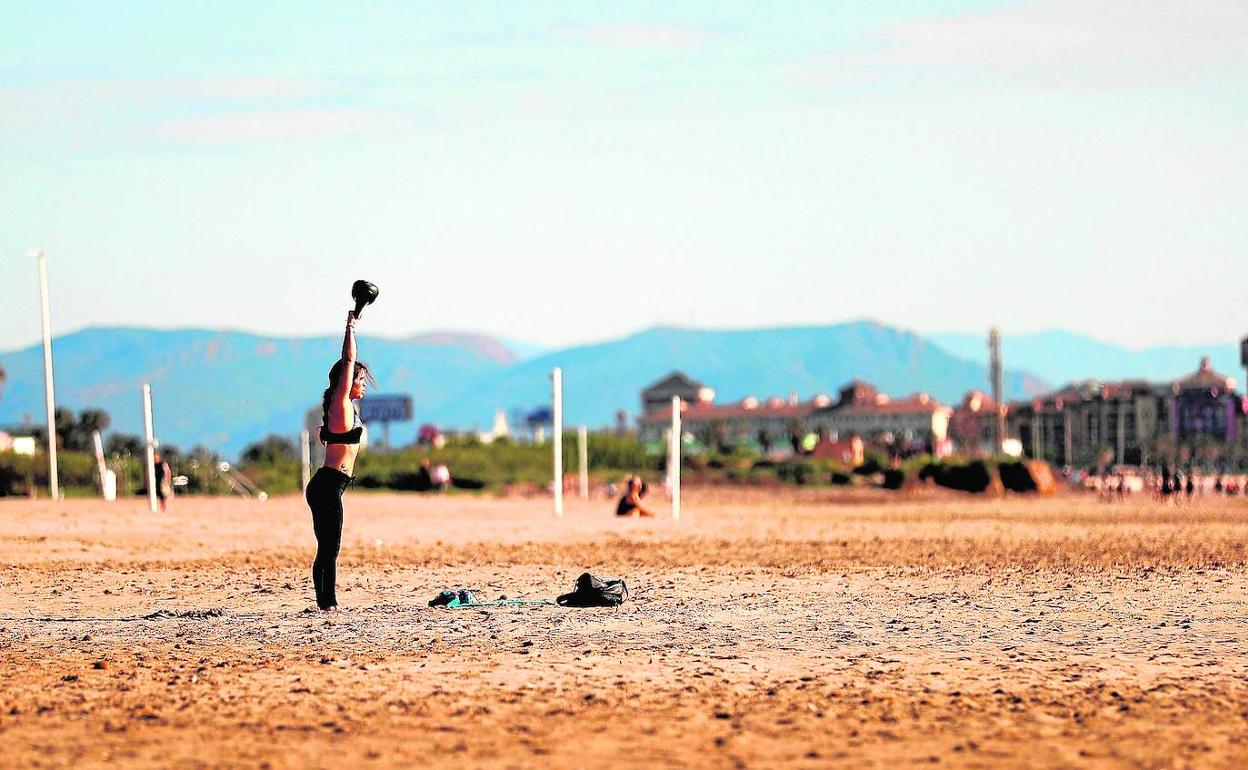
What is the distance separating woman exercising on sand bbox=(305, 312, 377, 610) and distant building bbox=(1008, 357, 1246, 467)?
458ft

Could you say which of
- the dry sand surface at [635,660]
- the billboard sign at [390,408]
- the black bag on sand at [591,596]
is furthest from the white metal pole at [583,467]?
the black bag on sand at [591,596]

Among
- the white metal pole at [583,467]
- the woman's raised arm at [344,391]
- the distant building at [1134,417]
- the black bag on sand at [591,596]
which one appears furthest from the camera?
the distant building at [1134,417]

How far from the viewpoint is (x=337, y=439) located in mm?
13156

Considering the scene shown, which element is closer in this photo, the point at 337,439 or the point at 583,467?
the point at 337,439

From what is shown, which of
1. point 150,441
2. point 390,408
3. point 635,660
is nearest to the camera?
point 635,660

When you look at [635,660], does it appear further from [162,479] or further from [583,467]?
[583,467]

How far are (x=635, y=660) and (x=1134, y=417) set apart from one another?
556 ft

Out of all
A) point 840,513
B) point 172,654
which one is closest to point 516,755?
point 172,654

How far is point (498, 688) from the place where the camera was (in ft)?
33.0

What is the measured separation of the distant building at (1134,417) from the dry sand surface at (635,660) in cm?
13340

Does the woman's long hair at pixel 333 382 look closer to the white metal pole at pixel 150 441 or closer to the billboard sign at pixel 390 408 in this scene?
the white metal pole at pixel 150 441

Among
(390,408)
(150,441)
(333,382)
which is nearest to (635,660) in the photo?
(333,382)

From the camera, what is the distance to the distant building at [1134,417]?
15900cm

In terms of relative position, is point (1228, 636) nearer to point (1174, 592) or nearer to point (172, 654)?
point (1174, 592)
